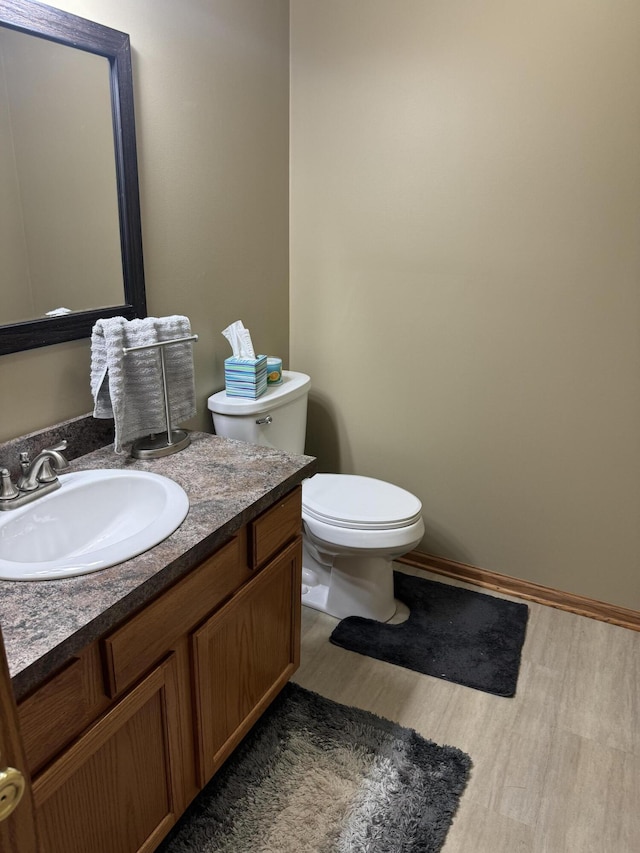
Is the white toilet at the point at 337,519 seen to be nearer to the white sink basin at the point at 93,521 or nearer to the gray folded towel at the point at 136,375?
the gray folded towel at the point at 136,375

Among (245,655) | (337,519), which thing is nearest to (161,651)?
(245,655)

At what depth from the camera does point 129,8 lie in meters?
1.64

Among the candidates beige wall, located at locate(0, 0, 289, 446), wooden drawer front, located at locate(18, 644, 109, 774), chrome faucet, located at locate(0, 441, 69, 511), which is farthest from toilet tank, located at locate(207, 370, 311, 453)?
wooden drawer front, located at locate(18, 644, 109, 774)

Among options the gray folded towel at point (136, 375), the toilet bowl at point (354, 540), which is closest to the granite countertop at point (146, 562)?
the gray folded towel at point (136, 375)

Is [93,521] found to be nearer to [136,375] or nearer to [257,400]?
[136,375]

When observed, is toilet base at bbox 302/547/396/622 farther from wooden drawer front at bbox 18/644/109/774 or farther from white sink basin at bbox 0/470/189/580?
wooden drawer front at bbox 18/644/109/774

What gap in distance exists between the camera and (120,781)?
1228mm

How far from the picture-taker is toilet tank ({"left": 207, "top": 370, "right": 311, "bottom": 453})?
6.86 feet

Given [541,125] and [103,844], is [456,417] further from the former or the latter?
[103,844]

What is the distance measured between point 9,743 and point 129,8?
1742 mm

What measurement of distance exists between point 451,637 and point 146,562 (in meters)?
1.36

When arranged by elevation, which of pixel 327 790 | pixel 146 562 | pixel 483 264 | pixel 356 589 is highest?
pixel 483 264

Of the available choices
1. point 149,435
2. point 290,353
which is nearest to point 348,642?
point 149,435

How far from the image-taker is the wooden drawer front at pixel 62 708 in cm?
100
